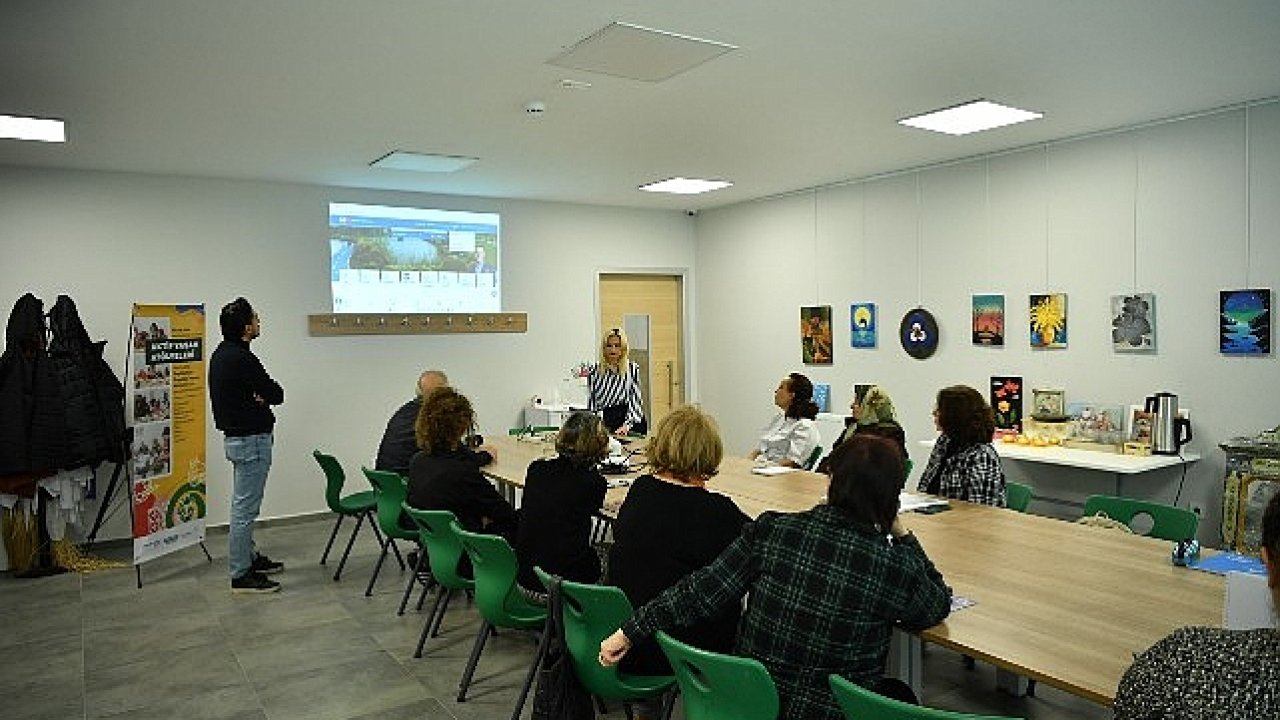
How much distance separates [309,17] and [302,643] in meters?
2.90

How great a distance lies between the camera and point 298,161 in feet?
19.7

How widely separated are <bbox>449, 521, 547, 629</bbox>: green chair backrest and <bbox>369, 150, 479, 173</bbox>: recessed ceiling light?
326 centimetres

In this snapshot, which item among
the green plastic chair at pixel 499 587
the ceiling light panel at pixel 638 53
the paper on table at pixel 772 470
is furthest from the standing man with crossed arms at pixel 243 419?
the paper on table at pixel 772 470

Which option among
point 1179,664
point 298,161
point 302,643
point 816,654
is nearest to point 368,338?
point 298,161

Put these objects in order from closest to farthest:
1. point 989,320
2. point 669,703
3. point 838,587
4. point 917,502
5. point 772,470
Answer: point 838,587, point 669,703, point 917,502, point 772,470, point 989,320

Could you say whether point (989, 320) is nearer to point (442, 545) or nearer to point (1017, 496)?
point (1017, 496)

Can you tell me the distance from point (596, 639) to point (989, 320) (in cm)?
473

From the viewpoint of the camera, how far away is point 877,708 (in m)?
1.68

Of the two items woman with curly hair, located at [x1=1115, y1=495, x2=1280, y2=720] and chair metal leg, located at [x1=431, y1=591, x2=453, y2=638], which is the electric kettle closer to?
chair metal leg, located at [x1=431, y1=591, x2=453, y2=638]

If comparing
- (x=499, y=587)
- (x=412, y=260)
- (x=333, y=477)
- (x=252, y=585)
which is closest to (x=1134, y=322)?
(x=499, y=587)

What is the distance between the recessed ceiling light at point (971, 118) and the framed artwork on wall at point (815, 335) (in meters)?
2.52

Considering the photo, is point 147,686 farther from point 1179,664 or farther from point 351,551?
point 1179,664

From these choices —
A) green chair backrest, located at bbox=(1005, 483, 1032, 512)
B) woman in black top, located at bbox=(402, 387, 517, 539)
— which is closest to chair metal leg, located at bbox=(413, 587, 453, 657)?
woman in black top, located at bbox=(402, 387, 517, 539)

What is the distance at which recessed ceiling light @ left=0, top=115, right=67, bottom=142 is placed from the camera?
4.55 m
